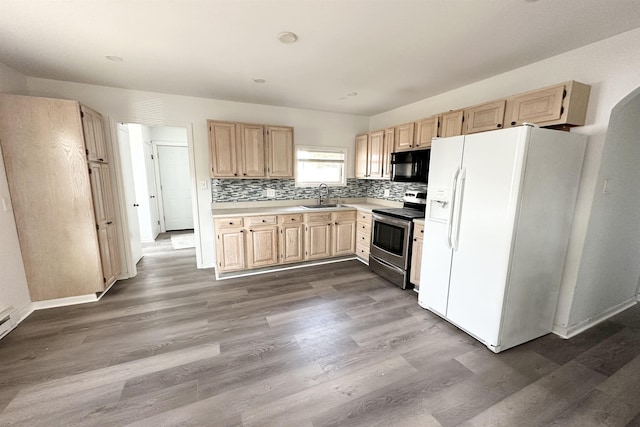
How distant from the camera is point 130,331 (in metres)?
2.38

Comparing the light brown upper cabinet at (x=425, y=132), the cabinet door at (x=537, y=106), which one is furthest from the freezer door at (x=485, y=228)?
the light brown upper cabinet at (x=425, y=132)

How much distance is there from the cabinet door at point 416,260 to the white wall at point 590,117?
1.28m

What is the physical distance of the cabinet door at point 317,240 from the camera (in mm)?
3977

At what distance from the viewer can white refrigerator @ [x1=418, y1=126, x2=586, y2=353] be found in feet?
6.38

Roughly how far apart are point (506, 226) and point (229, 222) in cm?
308

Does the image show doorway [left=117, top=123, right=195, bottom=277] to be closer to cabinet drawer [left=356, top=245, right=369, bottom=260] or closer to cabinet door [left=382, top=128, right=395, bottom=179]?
cabinet drawer [left=356, top=245, right=369, bottom=260]

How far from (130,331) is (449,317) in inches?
121

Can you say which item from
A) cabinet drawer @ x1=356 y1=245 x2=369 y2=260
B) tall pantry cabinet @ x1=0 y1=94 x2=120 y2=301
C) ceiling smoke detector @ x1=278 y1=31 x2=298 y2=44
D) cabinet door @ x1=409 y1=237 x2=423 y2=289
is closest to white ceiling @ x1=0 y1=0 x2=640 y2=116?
ceiling smoke detector @ x1=278 y1=31 x2=298 y2=44

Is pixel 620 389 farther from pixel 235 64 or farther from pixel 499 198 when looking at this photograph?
pixel 235 64

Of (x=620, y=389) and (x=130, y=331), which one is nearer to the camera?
(x=620, y=389)

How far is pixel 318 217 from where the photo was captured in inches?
157

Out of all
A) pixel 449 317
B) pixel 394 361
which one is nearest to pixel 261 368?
pixel 394 361

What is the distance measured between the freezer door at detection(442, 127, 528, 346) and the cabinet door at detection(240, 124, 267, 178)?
270cm

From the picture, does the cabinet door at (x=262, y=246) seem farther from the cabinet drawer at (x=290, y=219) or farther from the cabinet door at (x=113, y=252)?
the cabinet door at (x=113, y=252)
